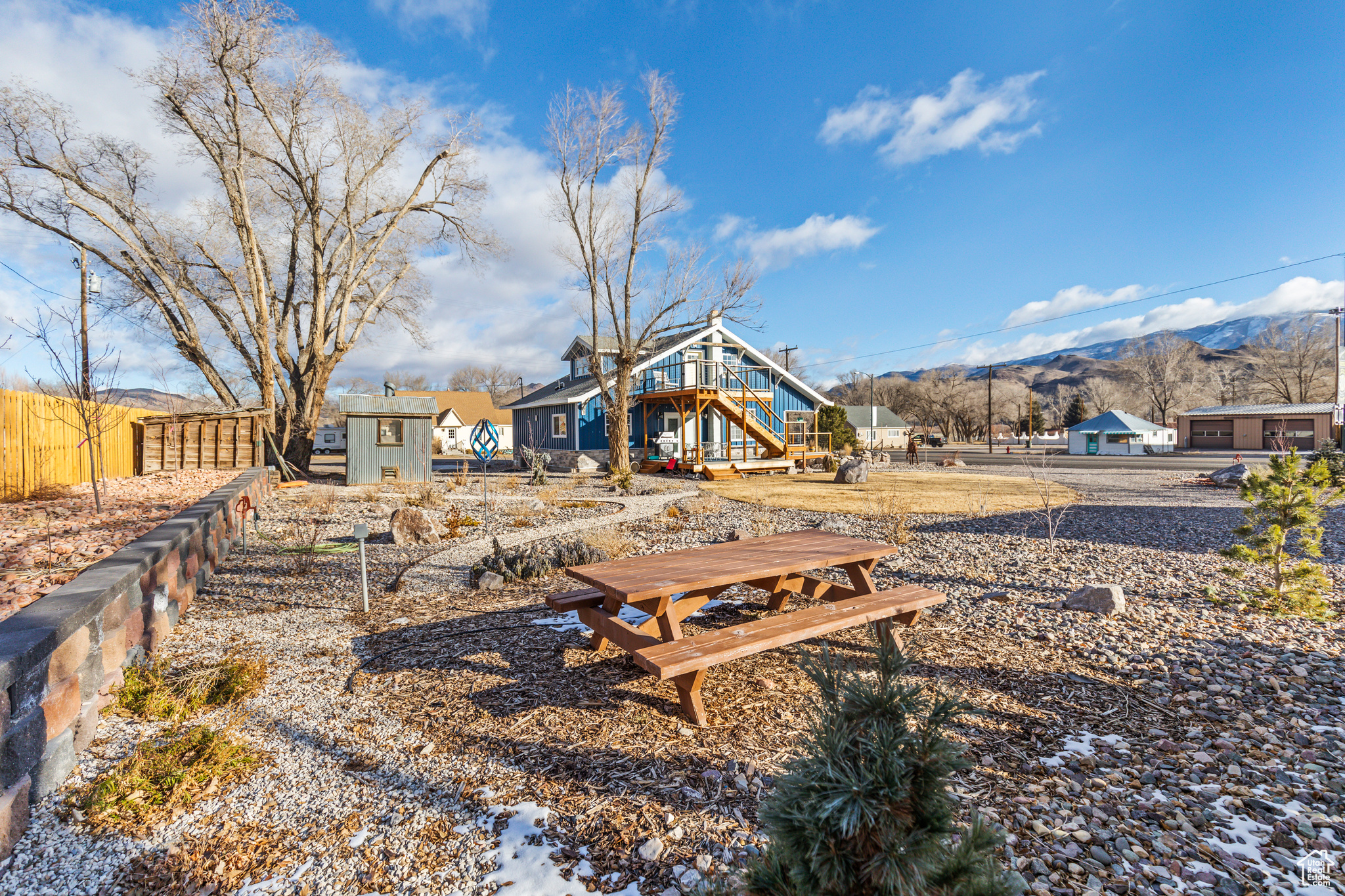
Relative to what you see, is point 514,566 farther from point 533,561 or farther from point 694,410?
point 694,410

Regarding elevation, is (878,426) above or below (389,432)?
above

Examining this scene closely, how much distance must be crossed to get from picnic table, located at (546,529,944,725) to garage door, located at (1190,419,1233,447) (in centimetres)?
5219

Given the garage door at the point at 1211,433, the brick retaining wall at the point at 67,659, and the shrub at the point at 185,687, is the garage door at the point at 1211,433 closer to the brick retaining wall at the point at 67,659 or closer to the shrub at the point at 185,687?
the shrub at the point at 185,687

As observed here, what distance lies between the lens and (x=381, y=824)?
8.10 ft

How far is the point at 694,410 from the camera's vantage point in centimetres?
2517

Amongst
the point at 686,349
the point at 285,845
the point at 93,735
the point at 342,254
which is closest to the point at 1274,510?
the point at 285,845

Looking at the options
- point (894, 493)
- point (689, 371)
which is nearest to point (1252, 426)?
point (689, 371)

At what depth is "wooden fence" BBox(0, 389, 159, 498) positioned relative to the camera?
892 cm

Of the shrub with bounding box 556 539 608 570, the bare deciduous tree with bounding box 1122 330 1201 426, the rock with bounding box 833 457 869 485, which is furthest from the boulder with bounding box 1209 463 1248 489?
the bare deciduous tree with bounding box 1122 330 1201 426

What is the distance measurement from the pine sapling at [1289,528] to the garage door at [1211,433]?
4922 cm

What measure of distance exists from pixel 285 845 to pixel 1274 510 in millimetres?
7343

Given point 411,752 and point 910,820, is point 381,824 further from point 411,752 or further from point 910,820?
point 910,820

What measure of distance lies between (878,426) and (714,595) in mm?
59137

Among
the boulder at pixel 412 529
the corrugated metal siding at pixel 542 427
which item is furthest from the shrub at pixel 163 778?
the corrugated metal siding at pixel 542 427
